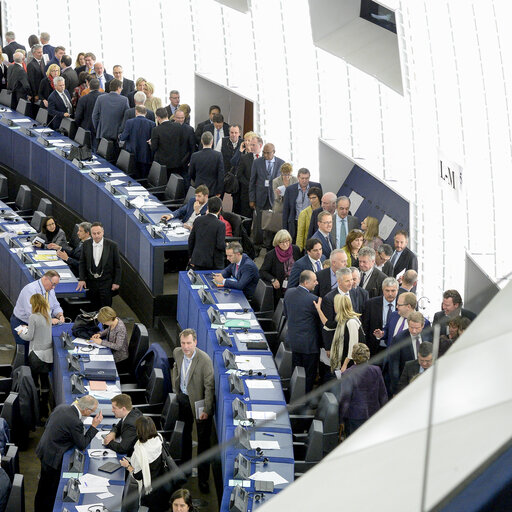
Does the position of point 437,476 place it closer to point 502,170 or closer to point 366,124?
point 502,170

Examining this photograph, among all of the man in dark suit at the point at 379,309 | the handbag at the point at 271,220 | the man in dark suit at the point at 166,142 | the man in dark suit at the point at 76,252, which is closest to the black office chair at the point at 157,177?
the man in dark suit at the point at 166,142

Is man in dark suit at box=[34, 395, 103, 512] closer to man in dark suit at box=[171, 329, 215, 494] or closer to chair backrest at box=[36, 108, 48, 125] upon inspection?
man in dark suit at box=[171, 329, 215, 494]

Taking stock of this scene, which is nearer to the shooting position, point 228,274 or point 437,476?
point 437,476

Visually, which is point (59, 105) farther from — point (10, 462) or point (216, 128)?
point (10, 462)

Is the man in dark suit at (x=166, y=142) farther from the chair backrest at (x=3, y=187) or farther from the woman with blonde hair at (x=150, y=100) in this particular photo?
the chair backrest at (x=3, y=187)

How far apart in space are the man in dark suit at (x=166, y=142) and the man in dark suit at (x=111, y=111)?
1087 millimetres

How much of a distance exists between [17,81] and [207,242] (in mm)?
7514

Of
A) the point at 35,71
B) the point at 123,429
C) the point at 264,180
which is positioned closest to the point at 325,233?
the point at 264,180

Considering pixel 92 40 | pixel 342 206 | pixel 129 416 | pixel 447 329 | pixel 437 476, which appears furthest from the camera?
pixel 92 40

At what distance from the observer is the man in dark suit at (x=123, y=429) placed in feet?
25.6

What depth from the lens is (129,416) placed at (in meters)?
7.89

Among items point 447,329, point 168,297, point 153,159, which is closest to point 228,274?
point 168,297

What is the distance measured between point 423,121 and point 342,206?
1694 mm

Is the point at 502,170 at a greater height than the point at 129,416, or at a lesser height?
greater
